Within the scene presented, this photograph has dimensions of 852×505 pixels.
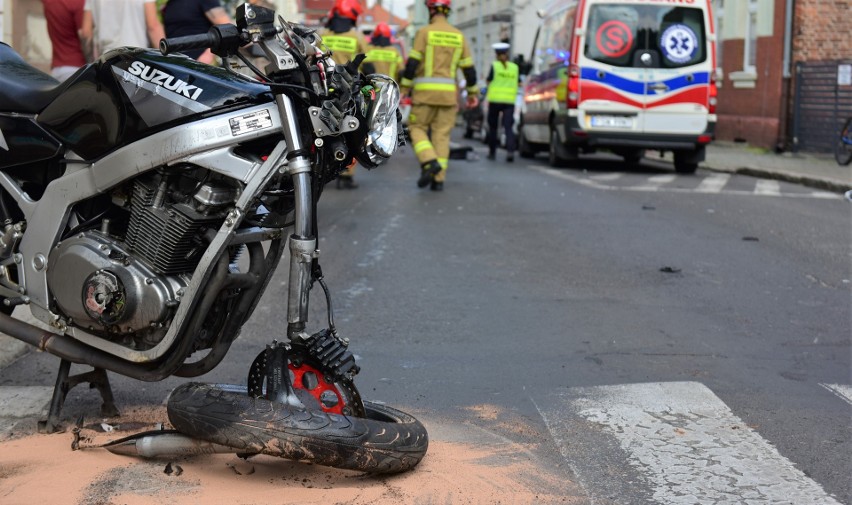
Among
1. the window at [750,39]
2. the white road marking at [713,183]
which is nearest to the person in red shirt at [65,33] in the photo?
the white road marking at [713,183]

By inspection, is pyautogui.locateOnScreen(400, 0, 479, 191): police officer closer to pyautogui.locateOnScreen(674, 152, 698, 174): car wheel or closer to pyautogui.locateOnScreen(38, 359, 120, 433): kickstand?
pyautogui.locateOnScreen(674, 152, 698, 174): car wheel

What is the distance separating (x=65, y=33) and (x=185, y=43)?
5944 millimetres

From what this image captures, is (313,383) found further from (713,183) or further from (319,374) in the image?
(713,183)

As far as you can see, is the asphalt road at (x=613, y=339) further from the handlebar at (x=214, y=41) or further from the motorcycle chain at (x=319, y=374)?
the handlebar at (x=214, y=41)

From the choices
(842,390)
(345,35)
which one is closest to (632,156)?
(345,35)

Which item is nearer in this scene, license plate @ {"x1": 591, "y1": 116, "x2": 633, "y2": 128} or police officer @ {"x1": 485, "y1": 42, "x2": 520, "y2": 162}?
license plate @ {"x1": 591, "y1": 116, "x2": 633, "y2": 128}

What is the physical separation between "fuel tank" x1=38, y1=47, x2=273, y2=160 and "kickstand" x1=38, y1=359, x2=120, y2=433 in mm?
829

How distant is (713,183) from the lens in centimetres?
1534

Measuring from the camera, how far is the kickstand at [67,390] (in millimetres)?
3893

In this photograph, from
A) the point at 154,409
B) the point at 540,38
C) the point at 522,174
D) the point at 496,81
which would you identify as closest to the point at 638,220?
the point at 522,174

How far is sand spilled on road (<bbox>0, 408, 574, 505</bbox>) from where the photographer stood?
3.27 m

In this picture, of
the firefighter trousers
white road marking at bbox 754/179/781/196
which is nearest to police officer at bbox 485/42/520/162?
white road marking at bbox 754/179/781/196

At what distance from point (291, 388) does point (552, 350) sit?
2.14 metres

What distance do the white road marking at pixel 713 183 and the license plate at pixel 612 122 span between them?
143cm
